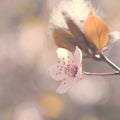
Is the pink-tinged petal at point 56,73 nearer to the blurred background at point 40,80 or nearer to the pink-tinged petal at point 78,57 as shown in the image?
the pink-tinged petal at point 78,57

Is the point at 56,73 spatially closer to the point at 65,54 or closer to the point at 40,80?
the point at 65,54

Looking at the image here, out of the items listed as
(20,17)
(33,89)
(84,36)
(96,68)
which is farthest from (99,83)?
(84,36)

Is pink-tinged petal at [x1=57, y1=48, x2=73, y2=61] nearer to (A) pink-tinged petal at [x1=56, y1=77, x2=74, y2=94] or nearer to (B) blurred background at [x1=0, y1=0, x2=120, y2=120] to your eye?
(A) pink-tinged petal at [x1=56, y1=77, x2=74, y2=94]

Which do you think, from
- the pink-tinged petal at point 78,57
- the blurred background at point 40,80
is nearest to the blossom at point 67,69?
the pink-tinged petal at point 78,57

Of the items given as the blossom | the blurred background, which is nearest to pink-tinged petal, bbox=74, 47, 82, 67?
the blossom

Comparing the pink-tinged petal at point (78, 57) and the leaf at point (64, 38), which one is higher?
the leaf at point (64, 38)

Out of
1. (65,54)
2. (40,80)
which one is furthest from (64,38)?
(40,80)
